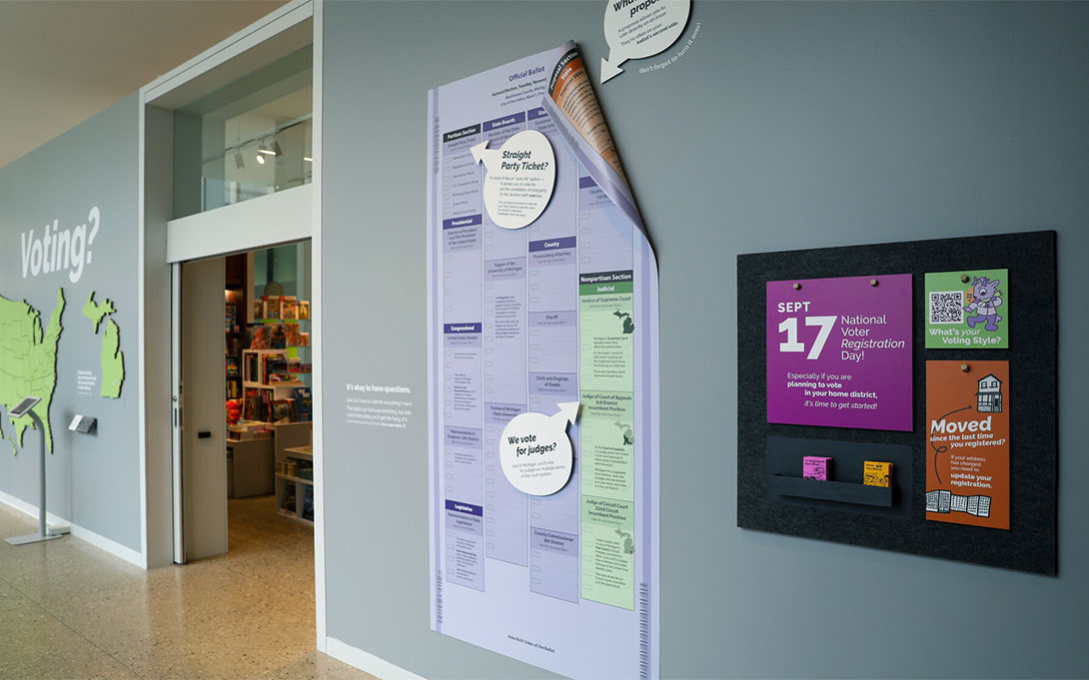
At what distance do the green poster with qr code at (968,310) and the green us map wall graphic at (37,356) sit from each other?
502 cm

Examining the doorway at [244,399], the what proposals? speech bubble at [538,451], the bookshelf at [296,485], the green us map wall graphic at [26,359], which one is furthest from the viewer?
the bookshelf at [296,485]

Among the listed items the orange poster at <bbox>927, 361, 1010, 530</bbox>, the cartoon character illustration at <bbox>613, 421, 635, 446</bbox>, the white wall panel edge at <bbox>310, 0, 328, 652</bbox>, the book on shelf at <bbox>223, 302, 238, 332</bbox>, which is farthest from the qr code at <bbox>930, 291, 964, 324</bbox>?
the book on shelf at <bbox>223, 302, 238, 332</bbox>

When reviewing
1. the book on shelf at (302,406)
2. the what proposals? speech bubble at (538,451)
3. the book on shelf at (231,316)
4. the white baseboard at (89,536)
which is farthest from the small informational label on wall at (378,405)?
the book on shelf at (231,316)

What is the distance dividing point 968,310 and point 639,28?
1284mm

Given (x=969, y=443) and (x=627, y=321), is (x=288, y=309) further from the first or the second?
(x=969, y=443)

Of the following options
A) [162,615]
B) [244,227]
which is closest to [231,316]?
[244,227]

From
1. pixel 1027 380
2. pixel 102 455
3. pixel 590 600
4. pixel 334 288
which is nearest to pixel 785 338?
pixel 1027 380

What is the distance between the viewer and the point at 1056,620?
169cm

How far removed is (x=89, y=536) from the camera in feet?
18.2

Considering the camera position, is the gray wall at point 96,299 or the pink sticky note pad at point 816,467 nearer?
the pink sticky note pad at point 816,467

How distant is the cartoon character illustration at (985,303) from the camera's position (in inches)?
68.6

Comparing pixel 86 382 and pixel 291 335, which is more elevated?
pixel 291 335

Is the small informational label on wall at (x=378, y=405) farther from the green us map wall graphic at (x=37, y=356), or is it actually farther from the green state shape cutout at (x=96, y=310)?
the green state shape cutout at (x=96, y=310)

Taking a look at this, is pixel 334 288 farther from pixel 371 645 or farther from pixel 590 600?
pixel 590 600
